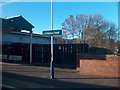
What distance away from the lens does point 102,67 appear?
1698 cm

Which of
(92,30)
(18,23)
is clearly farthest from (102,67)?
(92,30)

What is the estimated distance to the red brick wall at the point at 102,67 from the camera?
1630 cm

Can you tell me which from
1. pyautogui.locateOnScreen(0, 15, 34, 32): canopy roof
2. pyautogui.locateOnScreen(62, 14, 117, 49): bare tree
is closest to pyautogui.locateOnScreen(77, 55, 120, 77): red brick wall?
pyautogui.locateOnScreen(0, 15, 34, 32): canopy roof

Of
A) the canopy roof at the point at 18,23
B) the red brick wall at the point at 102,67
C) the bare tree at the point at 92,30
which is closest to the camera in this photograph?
the red brick wall at the point at 102,67

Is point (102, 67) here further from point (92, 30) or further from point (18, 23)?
point (92, 30)

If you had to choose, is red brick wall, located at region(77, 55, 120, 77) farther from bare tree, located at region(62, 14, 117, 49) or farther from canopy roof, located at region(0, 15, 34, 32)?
bare tree, located at region(62, 14, 117, 49)

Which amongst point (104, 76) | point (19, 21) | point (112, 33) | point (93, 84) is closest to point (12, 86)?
point (93, 84)

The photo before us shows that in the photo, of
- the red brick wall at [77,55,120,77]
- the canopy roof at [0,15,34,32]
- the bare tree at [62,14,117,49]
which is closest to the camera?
the red brick wall at [77,55,120,77]

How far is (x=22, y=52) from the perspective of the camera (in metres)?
32.1

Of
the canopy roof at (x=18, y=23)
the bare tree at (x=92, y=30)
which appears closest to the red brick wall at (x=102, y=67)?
the canopy roof at (x=18, y=23)

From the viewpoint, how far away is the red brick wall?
642 inches

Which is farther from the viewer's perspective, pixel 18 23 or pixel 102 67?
pixel 18 23

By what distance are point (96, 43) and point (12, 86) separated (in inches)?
1668

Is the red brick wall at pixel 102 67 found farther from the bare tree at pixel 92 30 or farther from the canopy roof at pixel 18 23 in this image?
the bare tree at pixel 92 30
